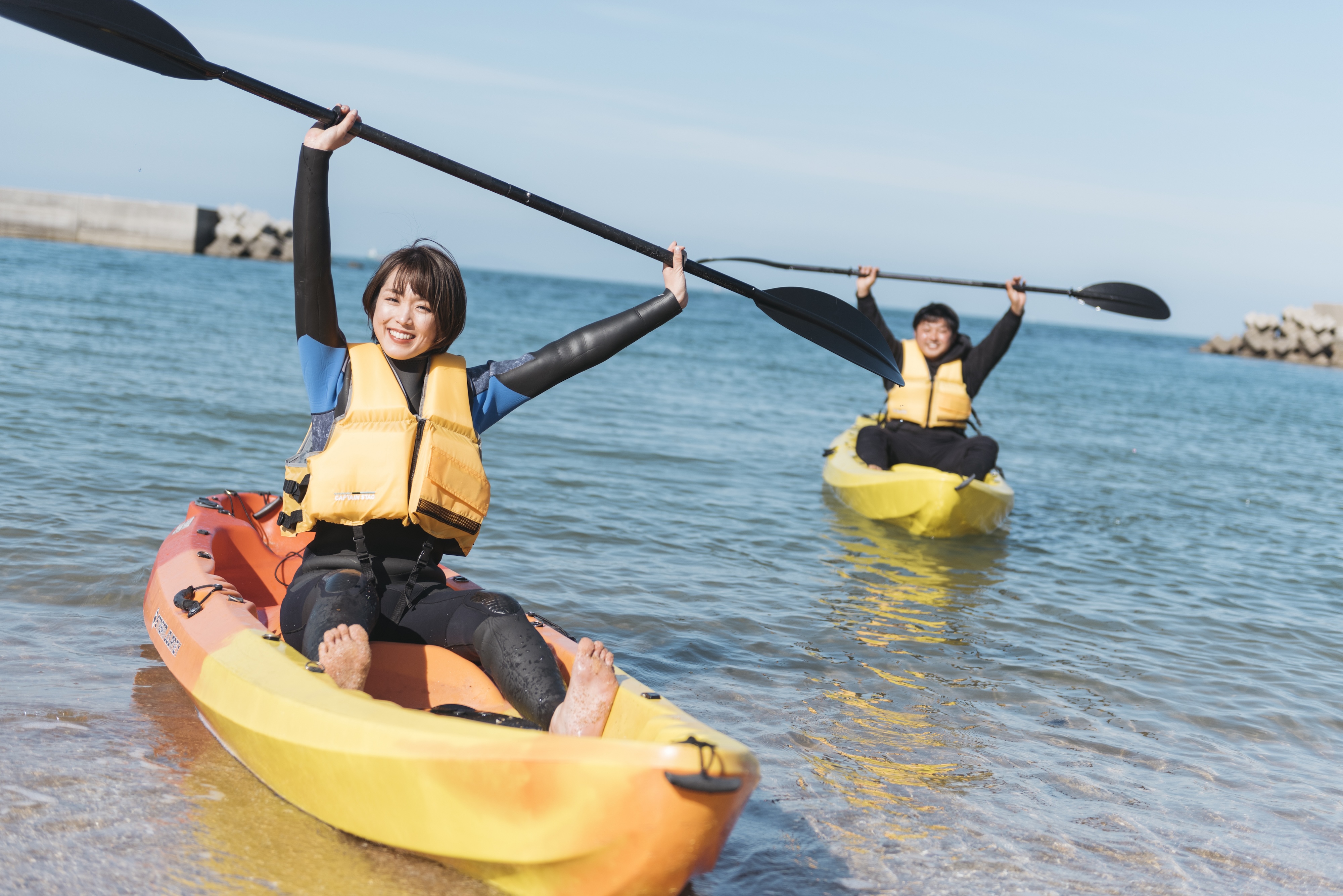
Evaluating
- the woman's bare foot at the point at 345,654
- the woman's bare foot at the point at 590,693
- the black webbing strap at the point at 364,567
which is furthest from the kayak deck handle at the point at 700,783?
the black webbing strap at the point at 364,567

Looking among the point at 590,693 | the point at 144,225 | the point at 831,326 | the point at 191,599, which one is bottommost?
the point at 191,599

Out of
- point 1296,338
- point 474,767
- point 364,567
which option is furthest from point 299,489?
point 1296,338

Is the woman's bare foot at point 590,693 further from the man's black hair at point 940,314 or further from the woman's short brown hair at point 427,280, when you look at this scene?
the man's black hair at point 940,314

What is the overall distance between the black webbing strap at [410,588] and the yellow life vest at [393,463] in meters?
0.06

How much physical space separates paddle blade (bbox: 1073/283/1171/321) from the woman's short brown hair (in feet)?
19.8

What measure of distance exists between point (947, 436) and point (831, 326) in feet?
14.1

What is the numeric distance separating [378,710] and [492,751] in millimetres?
397

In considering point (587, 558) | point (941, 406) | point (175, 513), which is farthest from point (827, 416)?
point (175, 513)

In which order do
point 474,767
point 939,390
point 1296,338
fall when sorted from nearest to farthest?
1. point 474,767
2. point 939,390
3. point 1296,338

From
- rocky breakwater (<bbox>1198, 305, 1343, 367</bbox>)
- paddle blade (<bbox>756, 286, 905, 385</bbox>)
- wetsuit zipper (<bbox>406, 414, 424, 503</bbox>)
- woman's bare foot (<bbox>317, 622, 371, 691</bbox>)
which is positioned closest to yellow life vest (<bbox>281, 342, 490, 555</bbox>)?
wetsuit zipper (<bbox>406, 414, 424, 503</bbox>)

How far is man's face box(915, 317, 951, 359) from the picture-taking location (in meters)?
7.88

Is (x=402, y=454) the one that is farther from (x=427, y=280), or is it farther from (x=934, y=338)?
(x=934, y=338)

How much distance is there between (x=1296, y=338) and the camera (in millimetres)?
48188

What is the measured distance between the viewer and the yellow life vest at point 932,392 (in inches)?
310
